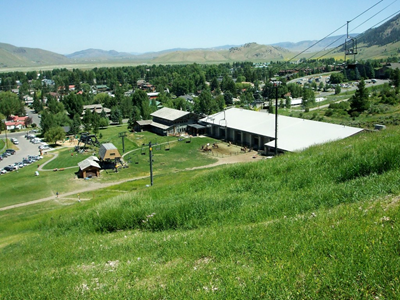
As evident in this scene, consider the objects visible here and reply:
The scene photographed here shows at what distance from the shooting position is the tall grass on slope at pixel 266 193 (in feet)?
27.6

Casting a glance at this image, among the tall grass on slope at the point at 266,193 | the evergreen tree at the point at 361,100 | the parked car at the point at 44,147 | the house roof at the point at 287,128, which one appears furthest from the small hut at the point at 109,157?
the evergreen tree at the point at 361,100

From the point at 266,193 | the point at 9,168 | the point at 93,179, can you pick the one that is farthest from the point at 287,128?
the point at 9,168

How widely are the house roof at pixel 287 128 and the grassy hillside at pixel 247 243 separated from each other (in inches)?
687

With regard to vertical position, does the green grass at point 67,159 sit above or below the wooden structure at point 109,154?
below

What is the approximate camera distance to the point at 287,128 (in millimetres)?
37938

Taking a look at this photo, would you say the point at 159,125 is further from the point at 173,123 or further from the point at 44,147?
the point at 44,147

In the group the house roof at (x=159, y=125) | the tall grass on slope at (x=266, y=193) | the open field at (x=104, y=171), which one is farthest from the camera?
the house roof at (x=159, y=125)

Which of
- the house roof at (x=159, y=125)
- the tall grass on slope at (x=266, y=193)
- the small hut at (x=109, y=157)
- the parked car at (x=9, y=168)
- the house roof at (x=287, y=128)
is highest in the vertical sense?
the tall grass on slope at (x=266, y=193)

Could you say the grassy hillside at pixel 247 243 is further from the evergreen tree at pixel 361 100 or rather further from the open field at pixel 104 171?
the evergreen tree at pixel 361 100

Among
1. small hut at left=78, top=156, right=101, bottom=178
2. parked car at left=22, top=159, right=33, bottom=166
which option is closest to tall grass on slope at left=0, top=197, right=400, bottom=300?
small hut at left=78, top=156, right=101, bottom=178

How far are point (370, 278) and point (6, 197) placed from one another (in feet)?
103

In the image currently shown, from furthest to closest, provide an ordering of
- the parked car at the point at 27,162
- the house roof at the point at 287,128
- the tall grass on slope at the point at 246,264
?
the parked car at the point at 27,162 → the house roof at the point at 287,128 → the tall grass on slope at the point at 246,264

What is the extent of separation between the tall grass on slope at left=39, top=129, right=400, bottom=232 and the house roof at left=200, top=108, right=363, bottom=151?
15972mm

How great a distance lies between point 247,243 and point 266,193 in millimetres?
4256
